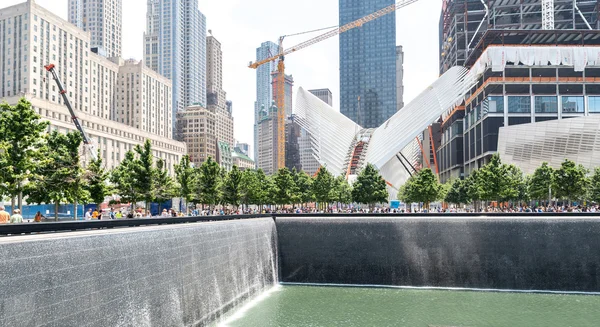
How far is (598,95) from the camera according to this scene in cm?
8575

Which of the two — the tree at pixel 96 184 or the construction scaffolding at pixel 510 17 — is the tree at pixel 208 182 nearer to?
the tree at pixel 96 184

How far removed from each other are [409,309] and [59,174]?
2189 centimetres

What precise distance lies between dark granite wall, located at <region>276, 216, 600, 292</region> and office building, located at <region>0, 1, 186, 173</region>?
6334cm

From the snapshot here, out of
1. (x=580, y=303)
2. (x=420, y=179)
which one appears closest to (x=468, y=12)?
(x=420, y=179)

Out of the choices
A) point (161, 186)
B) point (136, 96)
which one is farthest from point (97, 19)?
point (161, 186)

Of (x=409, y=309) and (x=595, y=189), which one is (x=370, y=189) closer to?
(x=595, y=189)

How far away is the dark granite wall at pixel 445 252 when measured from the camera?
29.2 meters

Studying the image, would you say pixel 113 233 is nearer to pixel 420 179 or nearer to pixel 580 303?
pixel 580 303

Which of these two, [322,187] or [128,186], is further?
[322,187]

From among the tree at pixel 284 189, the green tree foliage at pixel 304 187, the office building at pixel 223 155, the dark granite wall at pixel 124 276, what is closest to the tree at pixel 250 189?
the tree at pixel 284 189

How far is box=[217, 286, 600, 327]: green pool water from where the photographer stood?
22.1m

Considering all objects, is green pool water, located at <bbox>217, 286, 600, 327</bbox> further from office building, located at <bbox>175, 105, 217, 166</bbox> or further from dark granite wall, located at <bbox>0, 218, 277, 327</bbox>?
office building, located at <bbox>175, 105, 217, 166</bbox>

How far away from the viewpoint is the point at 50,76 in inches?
3917

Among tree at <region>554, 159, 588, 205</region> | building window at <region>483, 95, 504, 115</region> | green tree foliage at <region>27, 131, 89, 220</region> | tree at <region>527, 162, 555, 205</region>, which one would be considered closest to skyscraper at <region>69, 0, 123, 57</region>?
building window at <region>483, 95, 504, 115</region>
